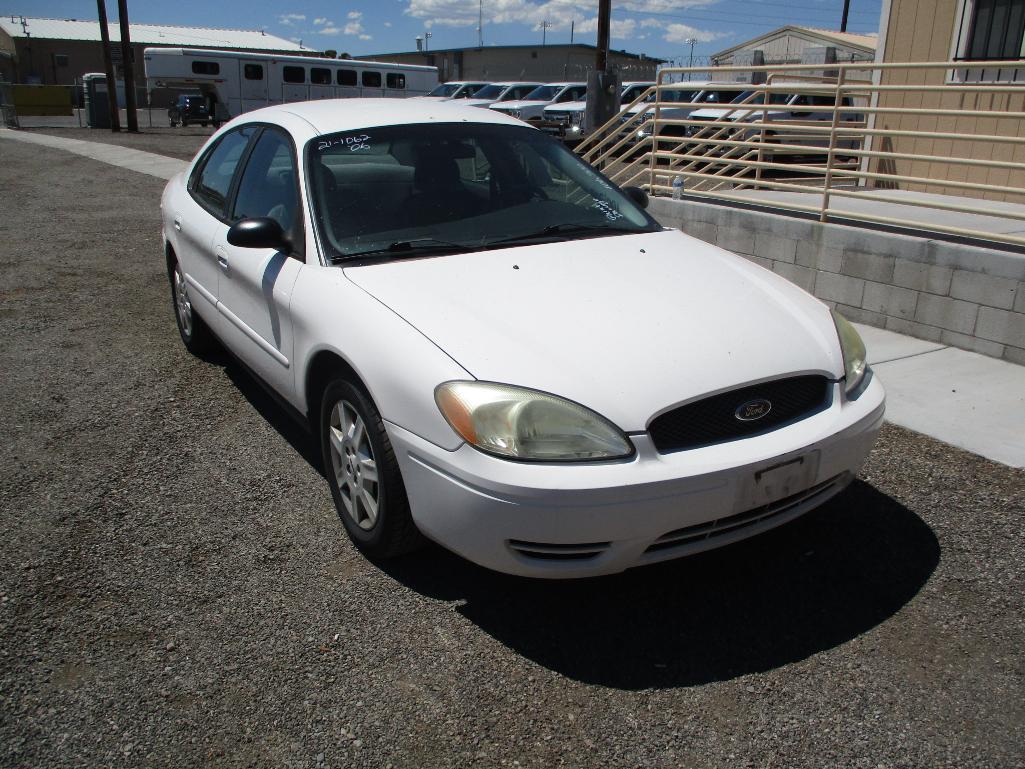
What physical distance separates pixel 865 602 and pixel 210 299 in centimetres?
352

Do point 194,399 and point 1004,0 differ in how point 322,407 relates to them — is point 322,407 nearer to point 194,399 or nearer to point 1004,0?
point 194,399

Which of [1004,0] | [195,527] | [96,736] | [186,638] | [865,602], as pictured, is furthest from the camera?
[1004,0]

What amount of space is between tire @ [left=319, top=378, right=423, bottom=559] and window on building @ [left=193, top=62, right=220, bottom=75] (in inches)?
1337

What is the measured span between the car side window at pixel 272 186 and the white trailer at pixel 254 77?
29.1 meters

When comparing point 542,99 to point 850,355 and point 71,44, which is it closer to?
point 850,355

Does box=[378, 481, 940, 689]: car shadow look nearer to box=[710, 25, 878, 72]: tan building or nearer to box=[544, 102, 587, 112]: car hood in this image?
box=[544, 102, 587, 112]: car hood

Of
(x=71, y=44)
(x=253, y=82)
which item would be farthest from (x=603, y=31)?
(x=71, y=44)

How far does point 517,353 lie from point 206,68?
34.9 m

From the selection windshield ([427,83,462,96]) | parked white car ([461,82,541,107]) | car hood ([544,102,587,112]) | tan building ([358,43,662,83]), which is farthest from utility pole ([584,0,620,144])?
tan building ([358,43,662,83])

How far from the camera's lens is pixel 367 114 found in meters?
4.07

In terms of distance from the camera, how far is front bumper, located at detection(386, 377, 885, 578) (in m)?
2.43

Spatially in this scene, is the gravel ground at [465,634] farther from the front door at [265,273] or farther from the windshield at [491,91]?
the windshield at [491,91]

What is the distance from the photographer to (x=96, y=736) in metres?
2.34

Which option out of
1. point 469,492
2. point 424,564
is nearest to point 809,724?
point 469,492
